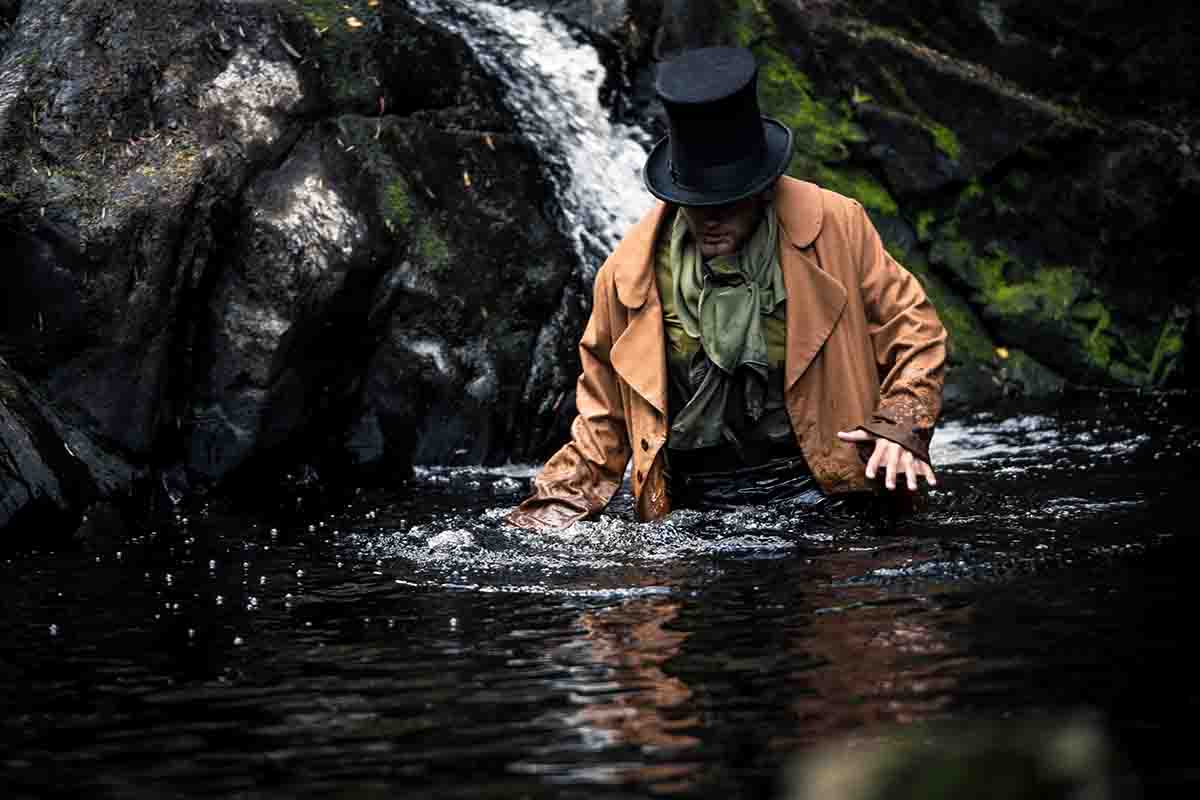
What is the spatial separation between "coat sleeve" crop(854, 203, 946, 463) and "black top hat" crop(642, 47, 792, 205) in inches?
21.1

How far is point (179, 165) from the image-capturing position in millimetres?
9297

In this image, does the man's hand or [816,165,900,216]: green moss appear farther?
[816,165,900,216]: green moss

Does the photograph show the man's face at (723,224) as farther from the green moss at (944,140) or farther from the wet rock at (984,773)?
the green moss at (944,140)

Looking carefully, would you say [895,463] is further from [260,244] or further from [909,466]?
[260,244]

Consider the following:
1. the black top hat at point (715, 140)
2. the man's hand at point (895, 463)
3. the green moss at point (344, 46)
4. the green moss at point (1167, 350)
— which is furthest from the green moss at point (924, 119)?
the man's hand at point (895, 463)

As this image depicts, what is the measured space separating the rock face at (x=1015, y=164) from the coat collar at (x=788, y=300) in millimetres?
5473

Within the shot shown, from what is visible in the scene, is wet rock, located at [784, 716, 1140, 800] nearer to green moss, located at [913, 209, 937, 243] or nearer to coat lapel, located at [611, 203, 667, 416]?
coat lapel, located at [611, 203, 667, 416]

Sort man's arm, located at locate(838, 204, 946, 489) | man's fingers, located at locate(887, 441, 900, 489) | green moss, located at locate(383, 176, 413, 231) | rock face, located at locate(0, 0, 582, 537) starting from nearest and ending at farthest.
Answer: man's fingers, located at locate(887, 441, 900, 489), man's arm, located at locate(838, 204, 946, 489), rock face, located at locate(0, 0, 582, 537), green moss, located at locate(383, 176, 413, 231)

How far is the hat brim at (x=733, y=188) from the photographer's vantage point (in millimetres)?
6332

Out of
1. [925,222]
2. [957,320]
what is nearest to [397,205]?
[925,222]

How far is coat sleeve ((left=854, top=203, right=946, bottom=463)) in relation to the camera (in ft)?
20.9

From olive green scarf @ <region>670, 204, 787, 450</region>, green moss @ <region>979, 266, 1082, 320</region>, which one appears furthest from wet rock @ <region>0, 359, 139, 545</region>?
green moss @ <region>979, 266, 1082, 320</region>

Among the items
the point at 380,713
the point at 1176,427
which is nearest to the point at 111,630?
the point at 380,713

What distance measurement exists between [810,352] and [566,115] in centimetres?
531
